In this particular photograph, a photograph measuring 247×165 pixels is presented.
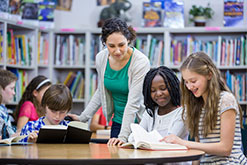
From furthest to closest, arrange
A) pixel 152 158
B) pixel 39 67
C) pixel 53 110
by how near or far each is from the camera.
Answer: pixel 39 67
pixel 53 110
pixel 152 158

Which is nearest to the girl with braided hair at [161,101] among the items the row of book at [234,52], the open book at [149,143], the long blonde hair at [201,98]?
the long blonde hair at [201,98]

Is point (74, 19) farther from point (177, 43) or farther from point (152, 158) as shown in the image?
point (152, 158)

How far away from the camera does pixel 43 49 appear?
4.95 meters

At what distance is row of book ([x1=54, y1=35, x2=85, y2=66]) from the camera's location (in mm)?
5000

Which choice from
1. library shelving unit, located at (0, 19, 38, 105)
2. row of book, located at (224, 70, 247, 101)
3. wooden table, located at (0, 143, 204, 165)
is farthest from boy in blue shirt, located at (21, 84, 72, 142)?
row of book, located at (224, 70, 247, 101)

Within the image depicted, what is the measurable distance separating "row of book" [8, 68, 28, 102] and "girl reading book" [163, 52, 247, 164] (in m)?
2.68

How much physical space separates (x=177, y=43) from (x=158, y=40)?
0.23 meters

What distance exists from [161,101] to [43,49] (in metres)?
2.89

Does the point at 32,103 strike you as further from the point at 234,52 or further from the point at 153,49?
the point at 234,52

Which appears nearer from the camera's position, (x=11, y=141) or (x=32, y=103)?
(x=11, y=141)

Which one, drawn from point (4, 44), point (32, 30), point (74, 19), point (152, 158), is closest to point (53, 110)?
point (152, 158)

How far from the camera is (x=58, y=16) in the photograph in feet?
17.3

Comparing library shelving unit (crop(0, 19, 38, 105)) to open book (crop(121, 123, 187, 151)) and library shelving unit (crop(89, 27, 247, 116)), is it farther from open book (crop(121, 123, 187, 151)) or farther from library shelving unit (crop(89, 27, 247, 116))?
open book (crop(121, 123, 187, 151))

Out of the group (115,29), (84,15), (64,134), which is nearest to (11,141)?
(64,134)
